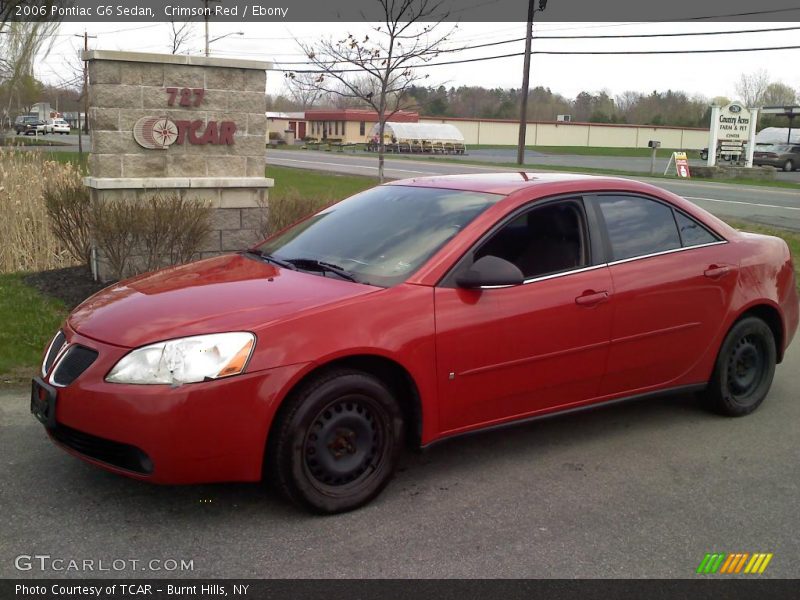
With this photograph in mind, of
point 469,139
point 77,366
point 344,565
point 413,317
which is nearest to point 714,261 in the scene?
point 413,317

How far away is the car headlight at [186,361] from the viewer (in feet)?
11.7

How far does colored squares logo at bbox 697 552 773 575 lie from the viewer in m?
3.53

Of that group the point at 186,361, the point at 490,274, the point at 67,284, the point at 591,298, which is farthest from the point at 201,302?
the point at 67,284

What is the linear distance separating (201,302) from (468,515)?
5.36ft

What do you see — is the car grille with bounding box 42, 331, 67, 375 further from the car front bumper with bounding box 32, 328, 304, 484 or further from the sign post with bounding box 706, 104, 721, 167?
the sign post with bounding box 706, 104, 721, 167

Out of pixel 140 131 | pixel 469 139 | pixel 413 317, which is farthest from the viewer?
pixel 469 139

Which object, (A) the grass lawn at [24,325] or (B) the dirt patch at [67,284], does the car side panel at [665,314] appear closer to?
(A) the grass lawn at [24,325]

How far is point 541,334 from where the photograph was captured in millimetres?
4449

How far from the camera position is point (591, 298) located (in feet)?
15.2

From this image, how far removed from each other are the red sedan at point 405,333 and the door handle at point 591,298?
1cm

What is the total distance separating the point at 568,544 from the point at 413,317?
1269 millimetres
